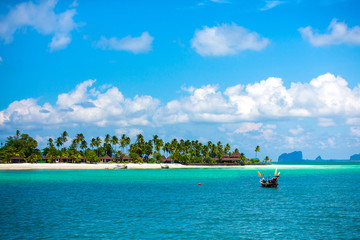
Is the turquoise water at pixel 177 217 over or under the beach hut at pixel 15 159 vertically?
under

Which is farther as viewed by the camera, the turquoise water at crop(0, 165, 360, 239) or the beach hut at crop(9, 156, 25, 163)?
the beach hut at crop(9, 156, 25, 163)

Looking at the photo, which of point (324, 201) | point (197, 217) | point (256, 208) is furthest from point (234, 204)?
point (324, 201)

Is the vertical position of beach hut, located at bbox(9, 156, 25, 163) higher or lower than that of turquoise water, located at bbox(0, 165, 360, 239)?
higher

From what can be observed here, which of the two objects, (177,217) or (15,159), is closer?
(177,217)

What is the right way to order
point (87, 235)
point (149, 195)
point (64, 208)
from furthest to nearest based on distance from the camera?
point (149, 195), point (64, 208), point (87, 235)

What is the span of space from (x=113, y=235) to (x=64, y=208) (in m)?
15.3

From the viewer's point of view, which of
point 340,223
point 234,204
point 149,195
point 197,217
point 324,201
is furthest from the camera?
point 149,195

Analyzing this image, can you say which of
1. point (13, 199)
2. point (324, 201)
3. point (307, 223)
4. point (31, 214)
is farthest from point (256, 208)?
point (13, 199)

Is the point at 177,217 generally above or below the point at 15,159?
below

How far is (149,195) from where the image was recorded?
53.8m

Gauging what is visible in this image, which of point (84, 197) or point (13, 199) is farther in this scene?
point (84, 197)

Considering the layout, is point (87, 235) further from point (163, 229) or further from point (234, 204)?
point (234, 204)

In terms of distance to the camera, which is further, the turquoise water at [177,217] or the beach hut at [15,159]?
the beach hut at [15,159]

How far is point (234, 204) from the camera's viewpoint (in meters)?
44.8
